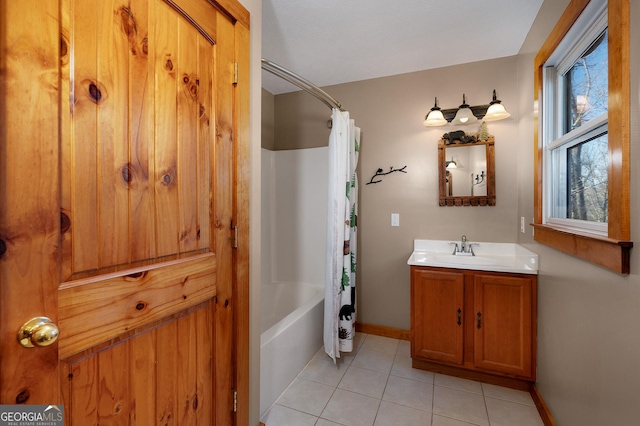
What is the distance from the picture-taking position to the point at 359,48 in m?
2.31

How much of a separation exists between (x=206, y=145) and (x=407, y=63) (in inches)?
82.1

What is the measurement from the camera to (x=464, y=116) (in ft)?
7.88

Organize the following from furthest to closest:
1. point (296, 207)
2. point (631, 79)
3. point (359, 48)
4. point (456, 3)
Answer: point (296, 207)
point (359, 48)
point (456, 3)
point (631, 79)

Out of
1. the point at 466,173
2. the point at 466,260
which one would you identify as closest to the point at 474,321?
the point at 466,260

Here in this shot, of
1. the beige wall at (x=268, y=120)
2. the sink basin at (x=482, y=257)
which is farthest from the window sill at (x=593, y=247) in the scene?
the beige wall at (x=268, y=120)

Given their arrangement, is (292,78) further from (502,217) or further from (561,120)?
(502,217)

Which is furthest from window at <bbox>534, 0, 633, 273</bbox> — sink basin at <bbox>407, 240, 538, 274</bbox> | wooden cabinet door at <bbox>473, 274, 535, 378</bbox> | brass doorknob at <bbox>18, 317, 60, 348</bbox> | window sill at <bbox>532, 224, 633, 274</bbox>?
brass doorknob at <bbox>18, 317, 60, 348</bbox>

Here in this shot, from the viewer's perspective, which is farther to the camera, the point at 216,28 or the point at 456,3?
the point at 456,3

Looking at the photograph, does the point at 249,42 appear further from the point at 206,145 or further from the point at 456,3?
the point at 456,3

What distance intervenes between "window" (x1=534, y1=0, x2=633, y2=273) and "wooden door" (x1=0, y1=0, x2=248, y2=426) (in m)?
1.44

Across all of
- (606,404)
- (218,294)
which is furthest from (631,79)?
(218,294)

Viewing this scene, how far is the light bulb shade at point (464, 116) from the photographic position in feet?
7.86

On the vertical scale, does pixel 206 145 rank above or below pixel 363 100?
below

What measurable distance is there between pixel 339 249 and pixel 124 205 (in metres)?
1.59
